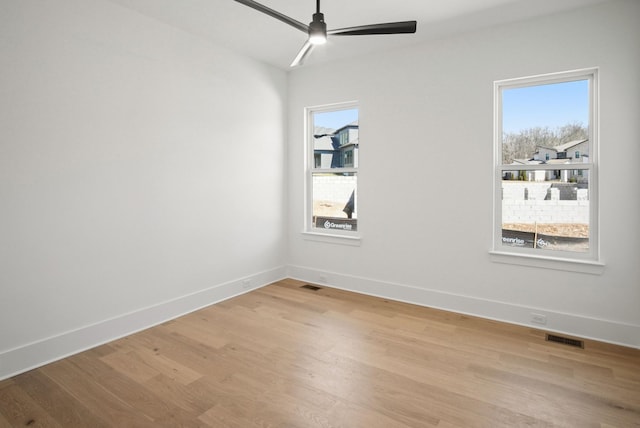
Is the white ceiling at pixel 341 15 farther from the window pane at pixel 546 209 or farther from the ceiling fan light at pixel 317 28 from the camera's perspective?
the window pane at pixel 546 209

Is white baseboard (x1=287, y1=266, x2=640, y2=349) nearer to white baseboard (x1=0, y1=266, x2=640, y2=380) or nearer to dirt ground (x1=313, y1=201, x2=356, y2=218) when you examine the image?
white baseboard (x1=0, y1=266, x2=640, y2=380)

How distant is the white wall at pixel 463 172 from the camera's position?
2.94 m

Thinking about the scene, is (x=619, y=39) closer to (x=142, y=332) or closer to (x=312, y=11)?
(x=312, y=11)

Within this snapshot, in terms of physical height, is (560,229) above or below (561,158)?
below

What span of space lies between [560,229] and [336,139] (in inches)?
106

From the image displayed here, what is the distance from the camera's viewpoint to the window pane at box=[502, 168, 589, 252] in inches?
125

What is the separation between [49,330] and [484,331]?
3.58 m

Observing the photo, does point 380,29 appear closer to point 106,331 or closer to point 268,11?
point 268,11

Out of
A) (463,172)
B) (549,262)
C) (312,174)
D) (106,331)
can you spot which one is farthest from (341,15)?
(106,331)

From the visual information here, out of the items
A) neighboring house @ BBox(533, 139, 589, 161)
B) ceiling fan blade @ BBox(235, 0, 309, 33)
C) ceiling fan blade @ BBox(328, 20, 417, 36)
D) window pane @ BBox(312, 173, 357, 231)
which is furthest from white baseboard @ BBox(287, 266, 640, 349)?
ceiling fan blade @ BBox(235, 0, 309, 33)

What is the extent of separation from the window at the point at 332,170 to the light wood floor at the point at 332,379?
1.57 m

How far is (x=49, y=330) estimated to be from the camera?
270 centimetres

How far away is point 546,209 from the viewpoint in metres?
3.33

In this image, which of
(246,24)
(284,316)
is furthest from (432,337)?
(246,24)
